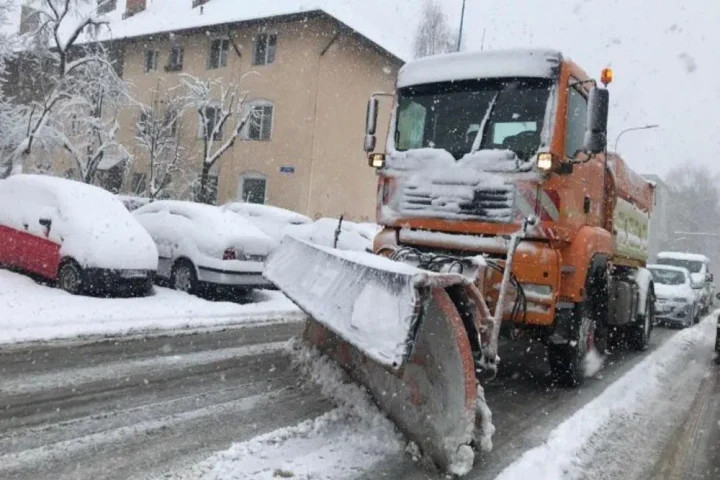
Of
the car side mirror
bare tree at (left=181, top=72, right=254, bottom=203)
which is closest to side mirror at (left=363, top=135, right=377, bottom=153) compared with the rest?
the car side mirror

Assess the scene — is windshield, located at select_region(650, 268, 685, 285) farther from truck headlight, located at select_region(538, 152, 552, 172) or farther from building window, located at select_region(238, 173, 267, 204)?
building window, located at select_region(238, 173, 267, 204)

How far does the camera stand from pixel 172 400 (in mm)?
4746

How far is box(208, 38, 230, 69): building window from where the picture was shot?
27.1m

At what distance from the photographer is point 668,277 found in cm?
1747

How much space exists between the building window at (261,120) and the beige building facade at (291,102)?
1.7 inches

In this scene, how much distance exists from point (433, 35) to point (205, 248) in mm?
35713

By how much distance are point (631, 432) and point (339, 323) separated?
9.26 feet

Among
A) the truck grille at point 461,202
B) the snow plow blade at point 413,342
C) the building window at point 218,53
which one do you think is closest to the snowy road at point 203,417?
the snow plow blade at point 413,342

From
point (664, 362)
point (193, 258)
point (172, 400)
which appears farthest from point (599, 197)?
point (193, 258)

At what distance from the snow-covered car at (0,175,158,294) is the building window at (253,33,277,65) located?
56.3 feet

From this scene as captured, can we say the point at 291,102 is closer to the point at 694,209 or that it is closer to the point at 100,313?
the point at 100,313

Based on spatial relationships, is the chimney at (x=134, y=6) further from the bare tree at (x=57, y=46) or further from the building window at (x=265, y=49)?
the bare tree at (x=57, y=46)

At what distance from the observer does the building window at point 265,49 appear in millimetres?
25609

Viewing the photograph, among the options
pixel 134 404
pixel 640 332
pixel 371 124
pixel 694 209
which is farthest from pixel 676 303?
pixel 694 209
